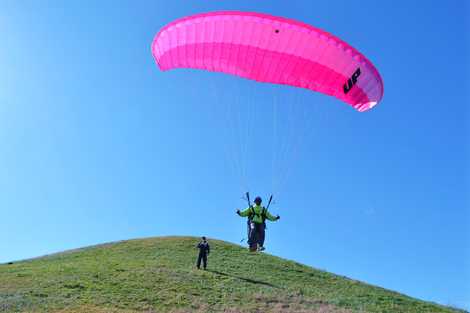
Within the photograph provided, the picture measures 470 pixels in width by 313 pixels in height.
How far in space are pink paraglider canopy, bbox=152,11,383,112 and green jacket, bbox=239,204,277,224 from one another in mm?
4371

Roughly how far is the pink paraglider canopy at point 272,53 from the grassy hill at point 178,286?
10.3 metres

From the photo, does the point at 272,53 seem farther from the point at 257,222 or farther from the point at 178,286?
the point at 178,286

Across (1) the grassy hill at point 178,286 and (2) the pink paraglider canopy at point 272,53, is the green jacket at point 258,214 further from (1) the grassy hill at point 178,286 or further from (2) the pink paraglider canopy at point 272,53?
(1) the grassy hill at point 178,286

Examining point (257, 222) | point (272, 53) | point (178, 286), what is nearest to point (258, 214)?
point (257, 222)

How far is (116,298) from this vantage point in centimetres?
2539

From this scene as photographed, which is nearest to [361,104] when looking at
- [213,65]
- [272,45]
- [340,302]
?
[272,45]

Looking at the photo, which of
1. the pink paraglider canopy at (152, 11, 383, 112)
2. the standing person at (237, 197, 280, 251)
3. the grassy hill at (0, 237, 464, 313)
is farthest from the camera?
the grassy hill at (0, 237, 464, 313)

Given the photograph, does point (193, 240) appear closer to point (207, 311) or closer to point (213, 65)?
point (207, 311)

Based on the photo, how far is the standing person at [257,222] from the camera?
19.2 m

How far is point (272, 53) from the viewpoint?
19.2m

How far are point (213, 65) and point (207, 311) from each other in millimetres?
10375

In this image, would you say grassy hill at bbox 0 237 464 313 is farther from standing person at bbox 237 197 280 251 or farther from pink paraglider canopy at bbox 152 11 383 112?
pink paraglider canopy at bbox 152 11 383 112

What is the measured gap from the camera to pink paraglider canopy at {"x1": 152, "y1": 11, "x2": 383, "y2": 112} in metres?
18.6

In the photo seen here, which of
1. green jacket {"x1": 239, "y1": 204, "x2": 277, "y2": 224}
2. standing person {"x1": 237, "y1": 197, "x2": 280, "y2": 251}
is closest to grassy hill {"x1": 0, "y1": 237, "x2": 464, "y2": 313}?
standing person {"x1": 237, "y1": 197, "x2": 280, "y2": 251}
